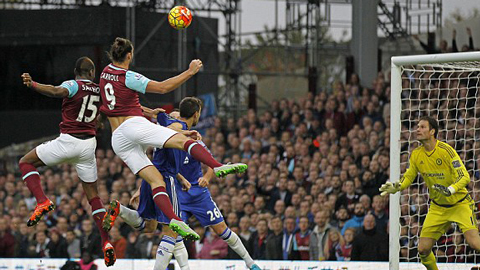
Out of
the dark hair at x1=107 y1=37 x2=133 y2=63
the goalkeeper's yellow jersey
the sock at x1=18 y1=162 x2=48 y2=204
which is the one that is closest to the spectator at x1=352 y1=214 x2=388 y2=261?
the goalkeeper's yellow jersey

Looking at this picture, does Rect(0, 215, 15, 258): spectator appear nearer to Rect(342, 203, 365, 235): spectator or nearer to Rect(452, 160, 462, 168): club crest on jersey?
Rect(342, 203, 365, 235): spectator

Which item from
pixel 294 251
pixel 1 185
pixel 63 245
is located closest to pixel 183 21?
pixel 294 251

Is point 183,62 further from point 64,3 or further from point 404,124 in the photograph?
point 404,124

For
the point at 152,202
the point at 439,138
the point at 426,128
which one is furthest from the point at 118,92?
the point at 439,138

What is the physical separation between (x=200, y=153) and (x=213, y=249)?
6.35 m

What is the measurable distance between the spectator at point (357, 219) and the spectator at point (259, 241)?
131 centimetres

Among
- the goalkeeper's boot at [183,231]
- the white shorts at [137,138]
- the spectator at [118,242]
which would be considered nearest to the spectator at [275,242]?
the spectator at [118,242]

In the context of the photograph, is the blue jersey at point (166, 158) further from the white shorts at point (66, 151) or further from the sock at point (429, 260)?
the sock at point (429, 260)

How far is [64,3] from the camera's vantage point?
2167cm

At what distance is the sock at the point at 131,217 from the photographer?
10414 millimetres

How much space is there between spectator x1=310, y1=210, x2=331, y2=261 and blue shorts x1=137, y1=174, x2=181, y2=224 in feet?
15.7

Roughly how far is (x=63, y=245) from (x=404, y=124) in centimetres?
667

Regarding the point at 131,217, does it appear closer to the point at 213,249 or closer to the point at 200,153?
the point at 200,153

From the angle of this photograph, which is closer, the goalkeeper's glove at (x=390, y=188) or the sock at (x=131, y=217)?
the goalkeeper's glove at (x=390, y=188)
